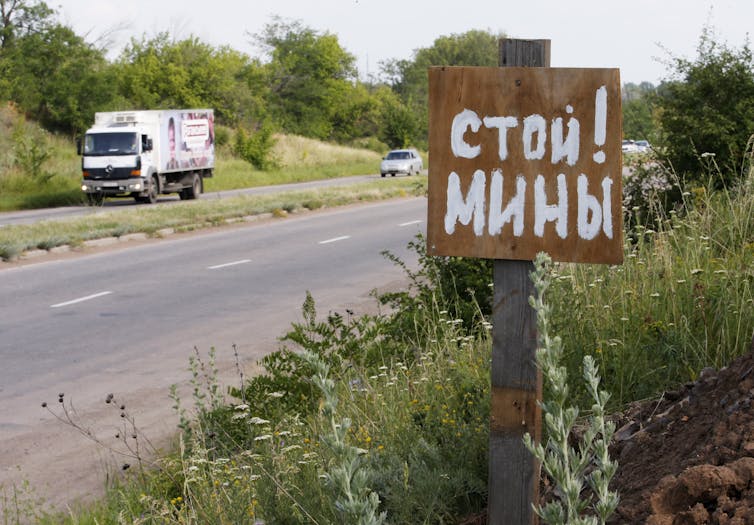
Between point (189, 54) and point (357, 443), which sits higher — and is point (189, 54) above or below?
above

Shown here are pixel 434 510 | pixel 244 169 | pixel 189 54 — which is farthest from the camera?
pixel 189 54

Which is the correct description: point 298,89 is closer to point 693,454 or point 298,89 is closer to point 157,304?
point 157,304

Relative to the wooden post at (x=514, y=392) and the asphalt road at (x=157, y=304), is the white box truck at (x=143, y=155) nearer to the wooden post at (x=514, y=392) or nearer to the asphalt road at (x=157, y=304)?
the asphalt road at (x=157, y=304)

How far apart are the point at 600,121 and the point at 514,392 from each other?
0.86 m

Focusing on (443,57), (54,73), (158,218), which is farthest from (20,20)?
(443,57)

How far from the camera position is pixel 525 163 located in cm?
312

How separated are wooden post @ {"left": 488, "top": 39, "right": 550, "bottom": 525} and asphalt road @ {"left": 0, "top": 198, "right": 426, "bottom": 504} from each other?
374 centimetres

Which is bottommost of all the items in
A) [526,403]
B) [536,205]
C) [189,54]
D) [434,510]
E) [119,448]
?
[119,448]

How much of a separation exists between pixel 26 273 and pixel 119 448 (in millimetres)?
9495

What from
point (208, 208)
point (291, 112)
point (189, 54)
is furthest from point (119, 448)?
point (291, 112)

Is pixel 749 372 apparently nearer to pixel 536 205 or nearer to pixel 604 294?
pixel 536 205

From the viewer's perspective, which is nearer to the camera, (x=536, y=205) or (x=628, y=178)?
(x=536, y=205)

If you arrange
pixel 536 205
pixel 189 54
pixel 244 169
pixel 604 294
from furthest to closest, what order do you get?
pixel 189 54 → pixel 244 169 → pixel 604 294 → pixel 536 205

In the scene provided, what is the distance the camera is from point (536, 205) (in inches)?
123
